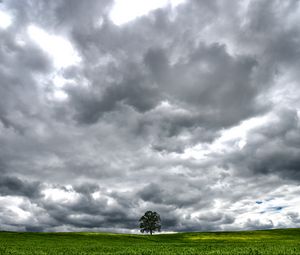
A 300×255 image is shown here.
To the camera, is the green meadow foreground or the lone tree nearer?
the green meadow foreground

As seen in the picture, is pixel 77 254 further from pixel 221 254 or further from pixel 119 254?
pixel 221 254

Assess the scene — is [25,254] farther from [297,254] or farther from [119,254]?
[297,254]

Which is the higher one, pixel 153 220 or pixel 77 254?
pixel 153 220

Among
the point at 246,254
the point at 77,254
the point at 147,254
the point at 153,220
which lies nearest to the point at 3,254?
the point at 77,254

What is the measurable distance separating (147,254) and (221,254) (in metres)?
7.13

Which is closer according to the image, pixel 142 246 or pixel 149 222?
pixel 142 246

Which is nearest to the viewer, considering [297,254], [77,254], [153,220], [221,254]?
[297,254]

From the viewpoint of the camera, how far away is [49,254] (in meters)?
31.8

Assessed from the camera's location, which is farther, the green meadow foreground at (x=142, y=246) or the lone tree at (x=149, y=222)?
the lone tree at (x=149, y=222)

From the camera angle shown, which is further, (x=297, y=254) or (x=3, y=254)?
(x=3, y=254)

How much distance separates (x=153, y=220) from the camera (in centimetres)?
12825

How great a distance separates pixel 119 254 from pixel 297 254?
16.6m

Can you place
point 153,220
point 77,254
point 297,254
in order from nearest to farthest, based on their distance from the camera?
point 297,254 < point 77,254 < point 153,220

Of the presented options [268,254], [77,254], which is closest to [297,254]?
[268,254]
